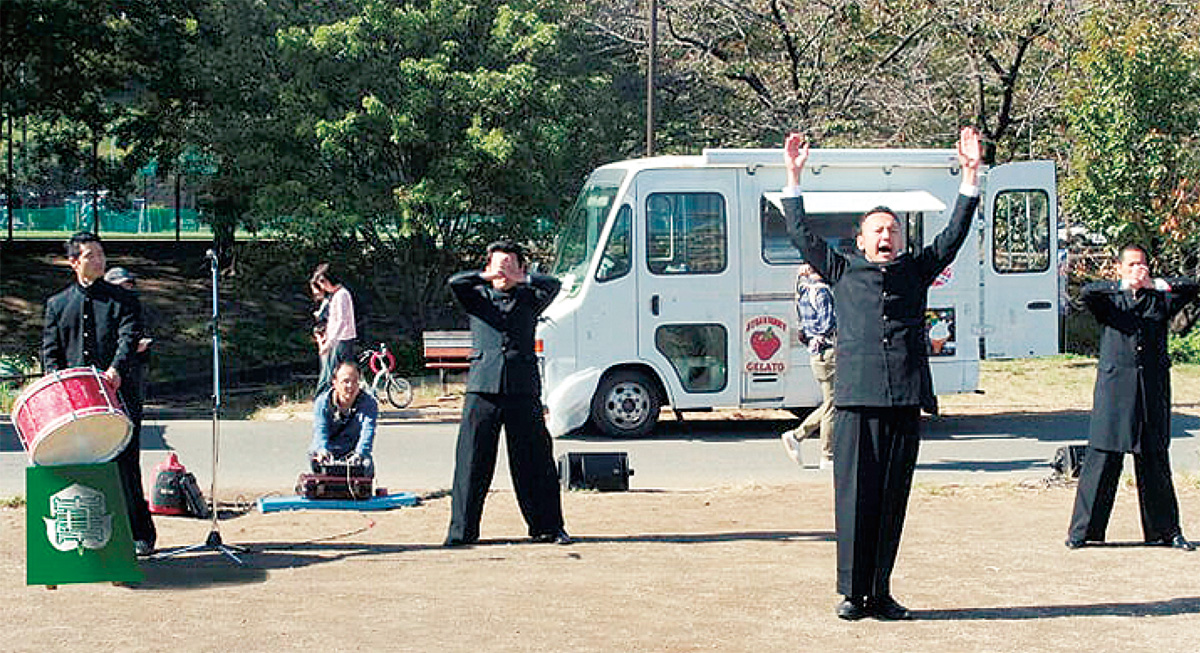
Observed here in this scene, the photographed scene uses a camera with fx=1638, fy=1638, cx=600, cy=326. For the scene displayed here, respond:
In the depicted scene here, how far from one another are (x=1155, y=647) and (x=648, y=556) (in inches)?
129

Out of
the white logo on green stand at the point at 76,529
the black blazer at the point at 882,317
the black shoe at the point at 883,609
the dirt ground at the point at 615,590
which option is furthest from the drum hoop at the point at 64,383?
the black shoe at the point at 883,609

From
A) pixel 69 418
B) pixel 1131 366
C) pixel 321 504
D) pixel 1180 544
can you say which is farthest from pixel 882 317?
pixel 321 504

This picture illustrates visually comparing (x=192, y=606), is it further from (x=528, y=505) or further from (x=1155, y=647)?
(x=1155, y=647)

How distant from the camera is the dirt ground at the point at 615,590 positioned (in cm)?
758

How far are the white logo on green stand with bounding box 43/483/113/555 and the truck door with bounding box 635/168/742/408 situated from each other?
9.21 meters

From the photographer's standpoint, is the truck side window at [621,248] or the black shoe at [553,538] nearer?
the black shoe at [553,538]

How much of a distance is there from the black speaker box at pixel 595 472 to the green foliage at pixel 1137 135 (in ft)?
50.3

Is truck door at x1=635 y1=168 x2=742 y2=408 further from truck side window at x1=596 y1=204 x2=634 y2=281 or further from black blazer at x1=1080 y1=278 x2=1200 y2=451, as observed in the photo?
black blazer at x1=1080 y1=278 x2=1200 y2=451

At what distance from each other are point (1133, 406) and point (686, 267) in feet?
26.0

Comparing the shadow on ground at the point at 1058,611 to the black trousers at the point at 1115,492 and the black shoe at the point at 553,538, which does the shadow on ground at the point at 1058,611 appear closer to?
the black trousers at the point at 1115,492

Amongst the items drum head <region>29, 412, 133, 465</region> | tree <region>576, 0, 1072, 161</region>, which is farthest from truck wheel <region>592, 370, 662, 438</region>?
tree <region>576, 0, 1072, 161</region>

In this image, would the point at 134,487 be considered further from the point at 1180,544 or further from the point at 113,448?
the point at 1180,544

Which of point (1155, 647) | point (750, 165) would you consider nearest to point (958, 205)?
point (1155, 647)

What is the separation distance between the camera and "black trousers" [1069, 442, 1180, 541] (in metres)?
10.1
